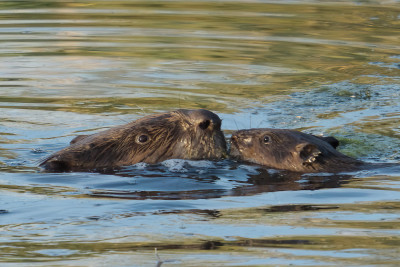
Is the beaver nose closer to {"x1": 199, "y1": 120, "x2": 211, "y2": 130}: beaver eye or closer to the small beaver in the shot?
{"x1": 199, "y1": 120, "x2": 211, "y2": 130}: beaver eye

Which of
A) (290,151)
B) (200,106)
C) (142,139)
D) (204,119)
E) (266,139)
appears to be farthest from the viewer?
(200,106)

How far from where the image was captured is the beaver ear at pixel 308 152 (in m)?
7.86

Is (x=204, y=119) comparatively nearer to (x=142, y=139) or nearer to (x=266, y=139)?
(x=142, y=139)

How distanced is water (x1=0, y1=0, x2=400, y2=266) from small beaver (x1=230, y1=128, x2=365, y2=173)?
0.82 ft

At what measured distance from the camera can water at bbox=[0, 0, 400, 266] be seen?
5.24 metres

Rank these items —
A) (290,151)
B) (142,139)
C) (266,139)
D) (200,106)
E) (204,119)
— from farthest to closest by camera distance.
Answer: (200,106) < (266,139) < (290,151) < (142,139) < (204,119)

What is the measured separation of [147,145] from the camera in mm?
7918

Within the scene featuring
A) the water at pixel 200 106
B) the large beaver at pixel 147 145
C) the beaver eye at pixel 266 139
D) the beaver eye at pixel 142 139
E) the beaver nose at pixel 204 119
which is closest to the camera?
the water at pixel 200 106

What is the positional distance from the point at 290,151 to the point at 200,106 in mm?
3026

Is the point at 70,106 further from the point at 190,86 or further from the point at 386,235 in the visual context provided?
the point at 386,235

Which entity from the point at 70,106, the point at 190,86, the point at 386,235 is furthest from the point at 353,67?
the point at 386,235

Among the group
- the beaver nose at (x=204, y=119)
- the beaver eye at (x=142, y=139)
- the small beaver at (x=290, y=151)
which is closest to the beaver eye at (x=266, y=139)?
the small beaver at (x=290, y=151)

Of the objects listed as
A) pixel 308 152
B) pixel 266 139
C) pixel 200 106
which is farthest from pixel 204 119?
pixel 200 106

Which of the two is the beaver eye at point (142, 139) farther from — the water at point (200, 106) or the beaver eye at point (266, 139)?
the beaver eye at point (266, 139)
